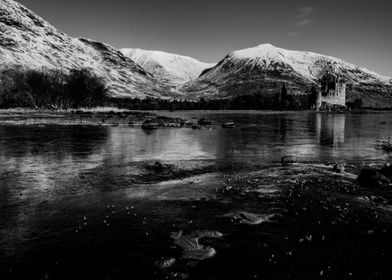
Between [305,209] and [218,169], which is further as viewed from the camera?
[218,169]

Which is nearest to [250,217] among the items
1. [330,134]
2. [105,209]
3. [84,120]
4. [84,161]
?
[105,209]

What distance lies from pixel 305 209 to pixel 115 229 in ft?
33.7

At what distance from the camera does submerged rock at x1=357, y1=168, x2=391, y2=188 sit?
2456 cm

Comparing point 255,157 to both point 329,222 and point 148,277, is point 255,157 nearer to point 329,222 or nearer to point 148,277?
point 329,222

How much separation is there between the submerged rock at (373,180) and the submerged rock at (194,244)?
14112 millimetres

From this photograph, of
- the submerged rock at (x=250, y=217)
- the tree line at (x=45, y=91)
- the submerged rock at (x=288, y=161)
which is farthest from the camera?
the tree line at (x=45, y=91)

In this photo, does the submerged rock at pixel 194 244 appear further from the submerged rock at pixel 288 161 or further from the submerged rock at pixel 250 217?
the submerged rock at pixel 288 161

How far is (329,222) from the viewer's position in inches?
695

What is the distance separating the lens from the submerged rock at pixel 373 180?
24556 millimetres

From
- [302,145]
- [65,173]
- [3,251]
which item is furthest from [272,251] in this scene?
[302,145]

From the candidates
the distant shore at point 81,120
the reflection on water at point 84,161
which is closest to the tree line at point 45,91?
the distant shore at point 81,120

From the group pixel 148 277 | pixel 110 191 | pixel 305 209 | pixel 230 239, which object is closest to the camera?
pixel 148 277

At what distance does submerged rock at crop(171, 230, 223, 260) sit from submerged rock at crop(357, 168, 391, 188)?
556 inches

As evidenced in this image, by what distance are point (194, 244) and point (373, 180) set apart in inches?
630
